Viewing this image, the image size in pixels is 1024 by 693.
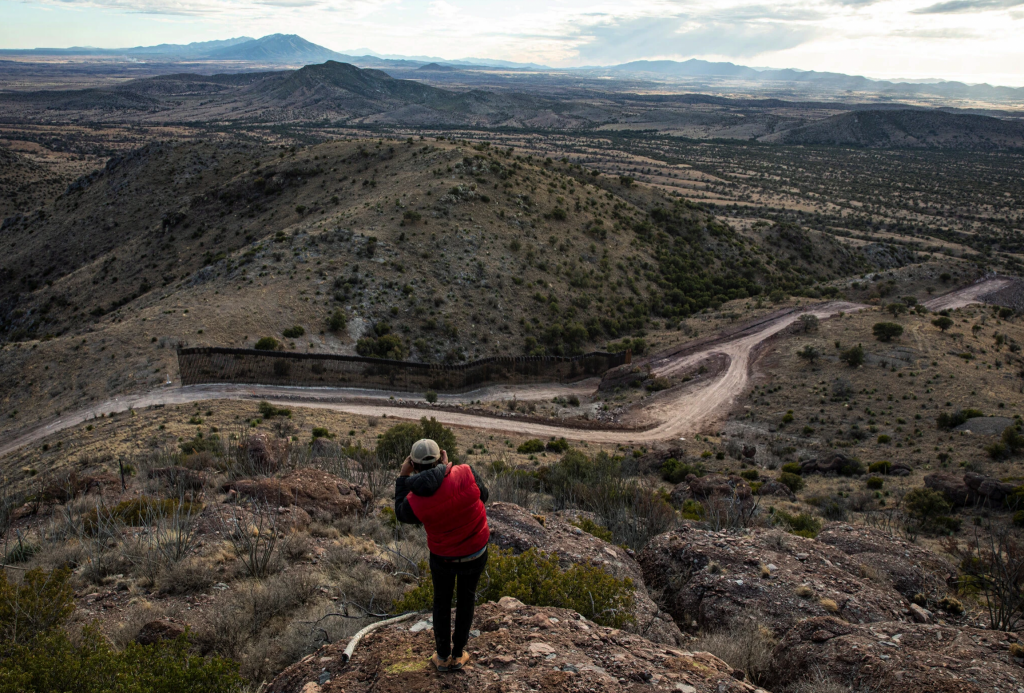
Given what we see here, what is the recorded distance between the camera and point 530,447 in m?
25.3

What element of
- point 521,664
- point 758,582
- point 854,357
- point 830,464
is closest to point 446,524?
point 521,664

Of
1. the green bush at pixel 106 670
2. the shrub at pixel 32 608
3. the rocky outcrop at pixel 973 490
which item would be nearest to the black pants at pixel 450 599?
the green bush at pixel 106 670

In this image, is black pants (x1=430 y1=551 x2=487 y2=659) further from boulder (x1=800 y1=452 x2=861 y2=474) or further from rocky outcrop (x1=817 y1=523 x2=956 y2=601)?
boulder (x1=800 y1=452 x2=861 y2=474)

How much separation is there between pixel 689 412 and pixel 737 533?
2147 cm

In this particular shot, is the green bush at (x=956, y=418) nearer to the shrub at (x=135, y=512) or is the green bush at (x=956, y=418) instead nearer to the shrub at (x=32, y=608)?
the shrub at (x=135, y=512)

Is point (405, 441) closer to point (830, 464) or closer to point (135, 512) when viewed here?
point (135, 512)

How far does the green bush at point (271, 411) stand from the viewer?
24.8m

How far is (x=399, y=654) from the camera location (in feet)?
19.4

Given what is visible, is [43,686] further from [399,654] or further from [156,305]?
[156,305]

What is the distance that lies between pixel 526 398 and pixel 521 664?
29051mm

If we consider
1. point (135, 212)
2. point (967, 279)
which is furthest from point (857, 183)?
point (135, 212)

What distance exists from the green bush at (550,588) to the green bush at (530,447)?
17.2 metres

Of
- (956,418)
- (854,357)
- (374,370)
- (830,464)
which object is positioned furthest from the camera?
(854,357)

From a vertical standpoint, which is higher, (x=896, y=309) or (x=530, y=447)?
(x=896, y=309)
